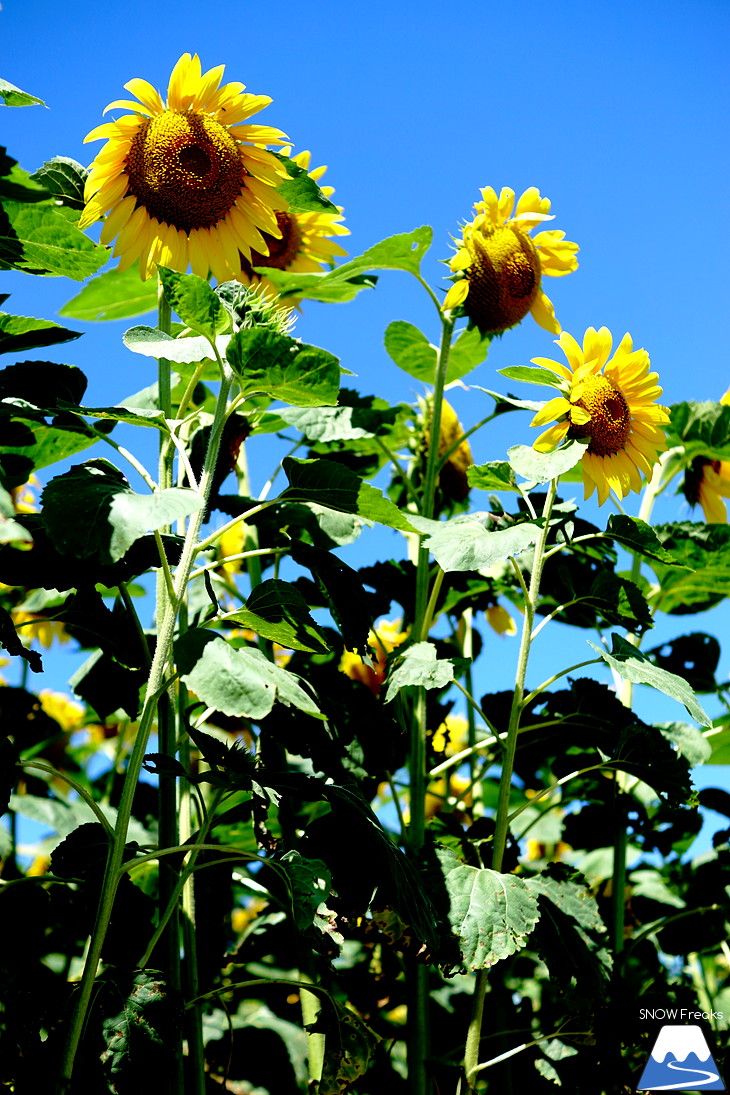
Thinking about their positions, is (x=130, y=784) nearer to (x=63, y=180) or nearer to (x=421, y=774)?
(x=421, y=774)

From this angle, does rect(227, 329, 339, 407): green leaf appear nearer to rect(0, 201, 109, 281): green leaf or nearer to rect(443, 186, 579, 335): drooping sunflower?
rect(0, 201, 109, 281): green leaf

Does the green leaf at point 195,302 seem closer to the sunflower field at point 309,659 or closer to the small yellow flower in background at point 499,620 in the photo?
A: the sunflower field at point 309,659

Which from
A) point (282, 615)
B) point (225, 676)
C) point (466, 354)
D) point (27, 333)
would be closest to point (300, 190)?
point (27, 333)

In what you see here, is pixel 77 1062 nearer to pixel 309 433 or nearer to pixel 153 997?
pixel 153 997

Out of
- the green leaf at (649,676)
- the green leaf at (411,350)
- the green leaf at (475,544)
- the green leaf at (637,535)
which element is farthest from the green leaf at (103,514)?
the green leaf at (411,350)

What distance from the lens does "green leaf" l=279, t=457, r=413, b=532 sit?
1576mm

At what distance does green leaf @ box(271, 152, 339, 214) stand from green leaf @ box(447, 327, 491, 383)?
1.76 feet

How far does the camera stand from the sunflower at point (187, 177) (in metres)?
1.67

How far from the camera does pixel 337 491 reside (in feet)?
5.23

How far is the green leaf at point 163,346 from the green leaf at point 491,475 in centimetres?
54

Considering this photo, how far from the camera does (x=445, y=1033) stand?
2.18 metres

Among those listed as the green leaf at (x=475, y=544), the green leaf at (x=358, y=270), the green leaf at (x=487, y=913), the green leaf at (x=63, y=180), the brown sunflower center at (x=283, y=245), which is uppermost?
the brown sunflower center at (x=283, y=245)

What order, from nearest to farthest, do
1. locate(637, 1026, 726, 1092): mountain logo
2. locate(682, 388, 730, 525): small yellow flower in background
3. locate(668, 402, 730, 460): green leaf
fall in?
locate(637, 1026, 726, 1092): mountain logo → locate(668, 402, 730, 460): green leaf → locate(682, 388, 730, 525): small yellow flower in background

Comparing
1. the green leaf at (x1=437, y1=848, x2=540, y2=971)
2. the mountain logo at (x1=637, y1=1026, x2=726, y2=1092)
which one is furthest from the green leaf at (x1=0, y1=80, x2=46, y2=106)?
the mountain logo at (x1=637, y1=1026, x2=726, y2=1092)
